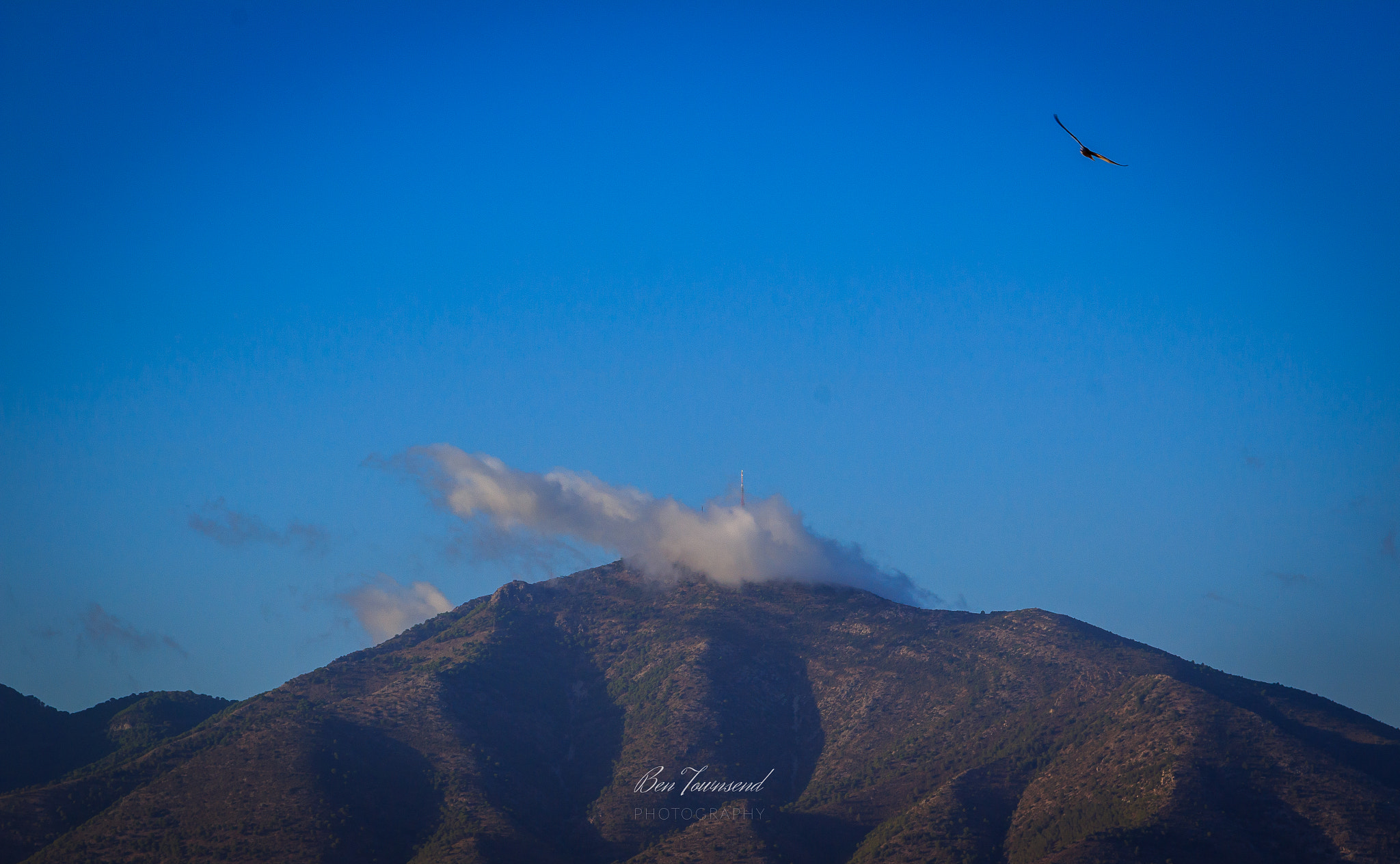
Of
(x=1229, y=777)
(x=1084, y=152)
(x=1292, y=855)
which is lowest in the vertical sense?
(x=1292, y=855)

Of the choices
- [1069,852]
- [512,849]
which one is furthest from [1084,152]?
[512,849]

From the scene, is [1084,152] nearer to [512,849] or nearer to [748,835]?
[748,835]

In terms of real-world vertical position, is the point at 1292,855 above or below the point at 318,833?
below

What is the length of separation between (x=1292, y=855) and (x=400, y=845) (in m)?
140

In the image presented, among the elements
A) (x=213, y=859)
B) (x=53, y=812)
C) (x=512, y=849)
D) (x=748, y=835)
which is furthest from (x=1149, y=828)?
(x=53, y=812)

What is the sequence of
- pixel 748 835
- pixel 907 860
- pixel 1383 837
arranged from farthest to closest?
pixel 748 835
pixel 907 860
pixel 1383 837

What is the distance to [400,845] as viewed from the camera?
641ft

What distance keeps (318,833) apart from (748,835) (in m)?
70.1

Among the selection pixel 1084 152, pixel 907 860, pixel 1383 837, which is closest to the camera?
pixel 1084 152

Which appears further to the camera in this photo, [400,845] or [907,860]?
[400,845]

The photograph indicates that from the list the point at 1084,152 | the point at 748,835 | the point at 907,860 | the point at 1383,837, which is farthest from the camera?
the point at 748,835

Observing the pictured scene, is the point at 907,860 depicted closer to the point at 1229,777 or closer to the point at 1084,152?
the point at 1229,777

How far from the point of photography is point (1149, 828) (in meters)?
169

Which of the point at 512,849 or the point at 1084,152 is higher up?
the point at 1084,152
